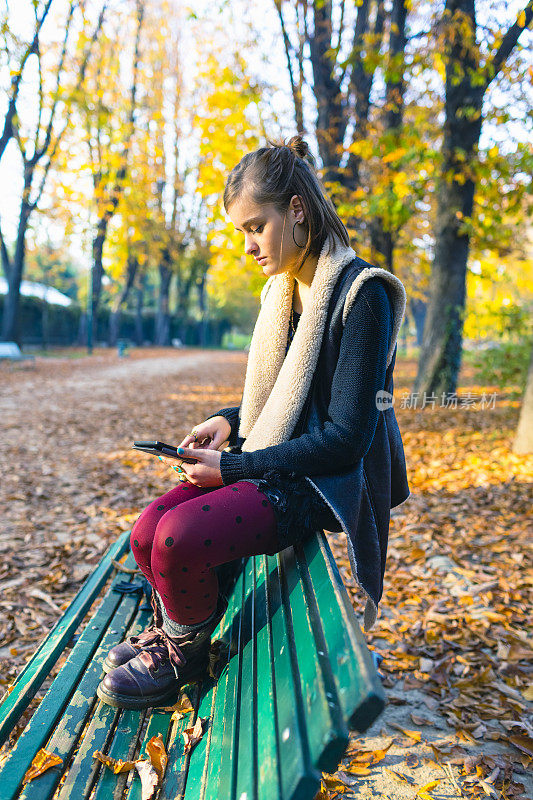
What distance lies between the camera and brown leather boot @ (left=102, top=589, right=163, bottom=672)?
6.31 feet

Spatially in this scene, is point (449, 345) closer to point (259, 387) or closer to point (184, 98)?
point (259, 387)

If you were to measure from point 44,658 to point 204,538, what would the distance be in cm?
78

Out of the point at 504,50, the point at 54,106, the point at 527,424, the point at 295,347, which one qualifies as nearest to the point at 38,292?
the point at 54,106

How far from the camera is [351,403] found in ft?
5.82

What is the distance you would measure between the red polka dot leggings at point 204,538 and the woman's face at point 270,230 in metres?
0.75

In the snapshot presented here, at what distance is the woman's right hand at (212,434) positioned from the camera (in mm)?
2248

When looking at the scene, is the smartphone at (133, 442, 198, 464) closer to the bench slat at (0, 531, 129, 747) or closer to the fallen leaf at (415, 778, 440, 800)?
the bench slat at (0, 531, 129, 747)

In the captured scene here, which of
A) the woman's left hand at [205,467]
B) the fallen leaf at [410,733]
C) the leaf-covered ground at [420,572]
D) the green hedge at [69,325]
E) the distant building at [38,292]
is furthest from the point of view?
the distant building at [38,292]

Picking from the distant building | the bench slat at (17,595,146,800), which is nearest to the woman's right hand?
the bench slat at (17,595,146,800)

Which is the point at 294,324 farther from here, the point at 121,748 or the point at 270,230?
the point at 121,748

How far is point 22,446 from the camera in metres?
7.05

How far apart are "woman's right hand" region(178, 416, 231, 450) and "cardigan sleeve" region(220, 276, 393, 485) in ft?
1.42

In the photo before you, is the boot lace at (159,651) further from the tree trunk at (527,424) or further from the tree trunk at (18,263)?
the tree trunk at (18,263)

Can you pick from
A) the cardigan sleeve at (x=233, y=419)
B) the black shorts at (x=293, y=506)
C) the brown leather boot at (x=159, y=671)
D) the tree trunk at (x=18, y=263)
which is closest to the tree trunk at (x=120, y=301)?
the tree trunk at (x=18, y=263)
